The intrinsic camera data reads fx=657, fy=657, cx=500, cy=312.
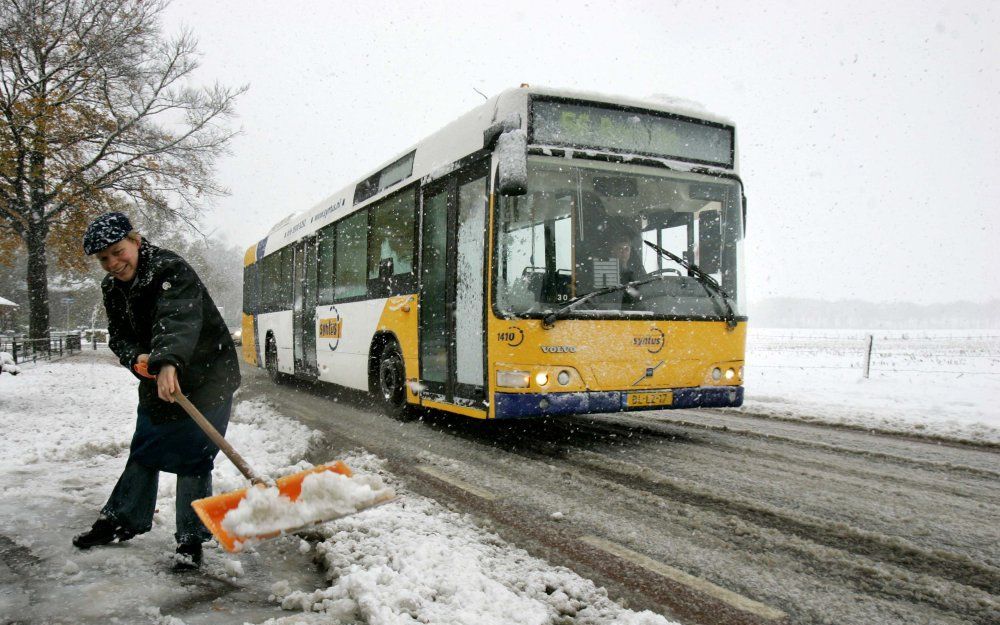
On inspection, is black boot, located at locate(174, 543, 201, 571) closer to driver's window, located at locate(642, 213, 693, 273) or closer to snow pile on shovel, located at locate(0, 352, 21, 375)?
driver's window, located at locate(642, 213, 693, 273)

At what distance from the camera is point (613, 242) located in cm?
620

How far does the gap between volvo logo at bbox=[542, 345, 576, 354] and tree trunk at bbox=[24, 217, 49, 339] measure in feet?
60.3

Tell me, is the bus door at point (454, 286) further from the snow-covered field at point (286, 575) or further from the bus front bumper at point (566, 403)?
the snow-covered field at point (286, 575)

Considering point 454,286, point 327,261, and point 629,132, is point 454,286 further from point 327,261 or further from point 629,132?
point 327,261

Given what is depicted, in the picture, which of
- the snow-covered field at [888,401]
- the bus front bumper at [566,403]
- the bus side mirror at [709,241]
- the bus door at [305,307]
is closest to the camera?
the bus front bumper at [566,403]

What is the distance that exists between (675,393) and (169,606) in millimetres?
4812

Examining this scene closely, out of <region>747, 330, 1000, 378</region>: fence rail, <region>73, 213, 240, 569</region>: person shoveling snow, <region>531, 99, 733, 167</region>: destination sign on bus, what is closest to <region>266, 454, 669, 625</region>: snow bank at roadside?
<region>73, 213, 240, 569</region>: person shoveling snow

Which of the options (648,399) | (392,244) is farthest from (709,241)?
(392,244)

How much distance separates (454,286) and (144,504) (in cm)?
399

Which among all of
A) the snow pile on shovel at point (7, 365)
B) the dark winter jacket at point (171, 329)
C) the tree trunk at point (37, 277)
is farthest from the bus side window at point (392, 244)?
the tree trunk at point (37, 277)

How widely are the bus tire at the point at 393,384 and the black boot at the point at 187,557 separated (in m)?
4.89

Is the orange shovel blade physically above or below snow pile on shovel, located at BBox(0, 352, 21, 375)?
below

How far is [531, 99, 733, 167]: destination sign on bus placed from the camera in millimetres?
6168

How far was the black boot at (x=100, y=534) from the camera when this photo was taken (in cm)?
332
